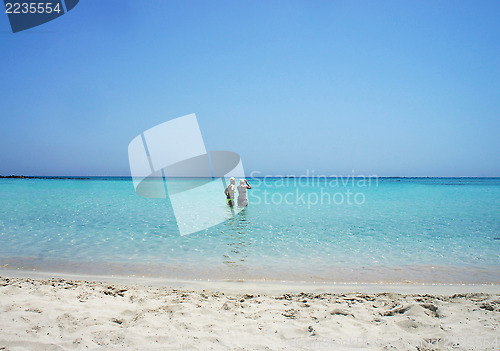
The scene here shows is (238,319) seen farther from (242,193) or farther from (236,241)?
(242,193)

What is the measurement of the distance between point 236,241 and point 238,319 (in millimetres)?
4531

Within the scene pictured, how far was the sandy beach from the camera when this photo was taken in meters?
2.79

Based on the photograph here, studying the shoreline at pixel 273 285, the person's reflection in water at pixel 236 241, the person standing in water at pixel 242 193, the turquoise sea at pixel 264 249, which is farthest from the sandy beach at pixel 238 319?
the person standing in water at pixel 242 193

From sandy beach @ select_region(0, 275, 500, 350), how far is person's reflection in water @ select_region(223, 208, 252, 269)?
187cm

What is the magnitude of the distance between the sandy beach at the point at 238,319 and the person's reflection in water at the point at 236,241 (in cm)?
187

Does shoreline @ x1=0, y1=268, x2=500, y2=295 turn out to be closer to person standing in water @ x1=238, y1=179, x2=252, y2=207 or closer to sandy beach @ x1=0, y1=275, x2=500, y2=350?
sandy beach @ x1=0, y1=275, x2=500, y2=350

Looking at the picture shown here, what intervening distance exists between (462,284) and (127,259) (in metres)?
6.14

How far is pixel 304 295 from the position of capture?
4.23 metres

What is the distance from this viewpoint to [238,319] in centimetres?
334

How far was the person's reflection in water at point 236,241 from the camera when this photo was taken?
623cm

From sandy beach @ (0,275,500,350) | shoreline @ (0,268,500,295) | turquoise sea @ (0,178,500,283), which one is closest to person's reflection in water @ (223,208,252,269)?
turquoise sea @ (0,178,500,283)
